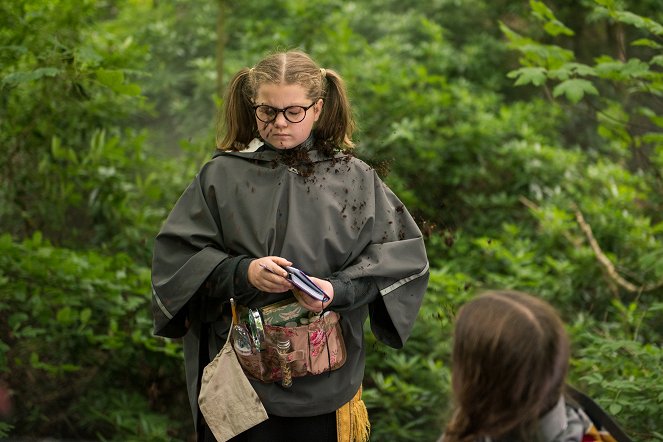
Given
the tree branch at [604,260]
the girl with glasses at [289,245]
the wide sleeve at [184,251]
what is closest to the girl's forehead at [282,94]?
the girl with glasses at [289,245]

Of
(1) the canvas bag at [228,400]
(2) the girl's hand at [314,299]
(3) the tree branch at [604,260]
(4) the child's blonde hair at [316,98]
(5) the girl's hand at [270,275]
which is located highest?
(4) the child's blonde hair at [316,98]

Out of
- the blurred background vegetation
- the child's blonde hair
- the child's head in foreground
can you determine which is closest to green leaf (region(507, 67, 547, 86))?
the blurred background vegetation

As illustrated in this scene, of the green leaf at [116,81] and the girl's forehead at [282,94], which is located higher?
the girl's forehead at [282,94]

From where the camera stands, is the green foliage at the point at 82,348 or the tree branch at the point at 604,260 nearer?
the green foliage at the point at 82,348

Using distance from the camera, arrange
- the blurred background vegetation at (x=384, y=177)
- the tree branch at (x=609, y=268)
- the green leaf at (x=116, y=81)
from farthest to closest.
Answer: the tree branch at (x=609, y=268)
the blurred background vegetation at (x=384, y=177)
the green leaf at (x=116, y=81)

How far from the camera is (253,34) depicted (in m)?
6.79

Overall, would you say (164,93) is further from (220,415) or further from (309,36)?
(220,415)

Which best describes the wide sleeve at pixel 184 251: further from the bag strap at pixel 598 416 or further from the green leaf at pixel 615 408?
the green leaf at pixel 615 408

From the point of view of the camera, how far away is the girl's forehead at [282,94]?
2.54m

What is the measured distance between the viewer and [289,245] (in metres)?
2.49

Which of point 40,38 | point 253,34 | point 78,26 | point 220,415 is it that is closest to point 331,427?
point 220,415

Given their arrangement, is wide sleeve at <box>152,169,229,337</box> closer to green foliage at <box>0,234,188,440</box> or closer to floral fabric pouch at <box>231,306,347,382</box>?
floral fabric pouch at <box>231,306,347,382</box>

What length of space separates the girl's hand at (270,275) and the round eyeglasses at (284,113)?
45cm

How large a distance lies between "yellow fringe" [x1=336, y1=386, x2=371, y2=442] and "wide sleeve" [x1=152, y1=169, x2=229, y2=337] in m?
0.59
